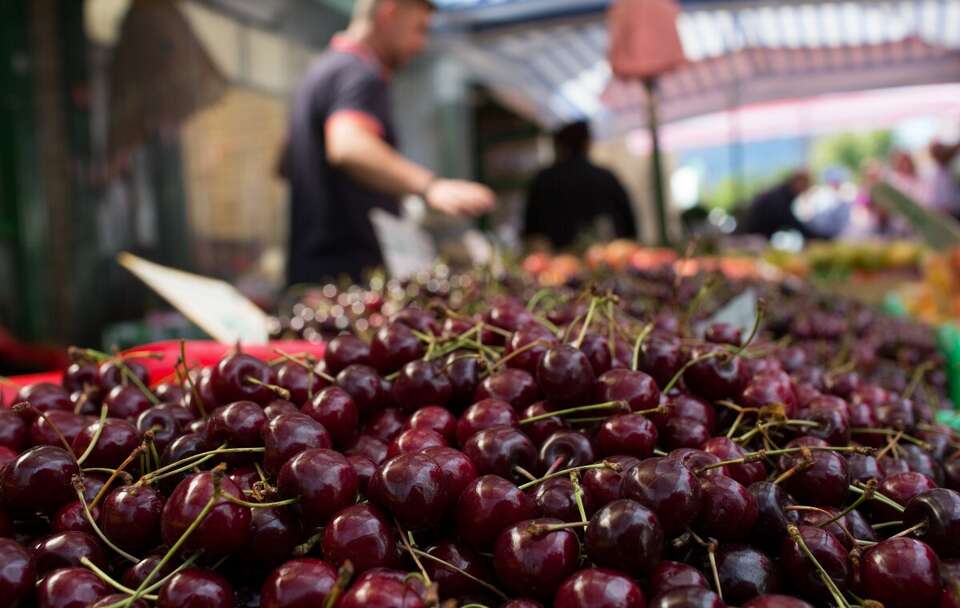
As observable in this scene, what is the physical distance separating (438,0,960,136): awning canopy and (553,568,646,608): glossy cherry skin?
19.4 feet

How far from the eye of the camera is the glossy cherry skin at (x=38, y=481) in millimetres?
793

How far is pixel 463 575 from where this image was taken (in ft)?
2.40

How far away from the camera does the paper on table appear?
1.59 m

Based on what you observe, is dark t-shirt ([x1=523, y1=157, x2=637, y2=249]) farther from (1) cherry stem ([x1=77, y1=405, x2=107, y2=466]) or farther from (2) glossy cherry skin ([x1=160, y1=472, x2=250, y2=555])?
(2) glossy cherry skin ([x1=160, y1=472, x2=250, y2=555])

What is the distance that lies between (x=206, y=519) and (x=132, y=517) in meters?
0.11

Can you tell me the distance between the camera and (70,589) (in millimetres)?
685

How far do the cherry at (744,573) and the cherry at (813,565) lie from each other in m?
0.02

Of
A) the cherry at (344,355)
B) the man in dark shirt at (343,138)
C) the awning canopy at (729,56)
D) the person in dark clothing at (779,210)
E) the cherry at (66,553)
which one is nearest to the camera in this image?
the cherry at (66,553)

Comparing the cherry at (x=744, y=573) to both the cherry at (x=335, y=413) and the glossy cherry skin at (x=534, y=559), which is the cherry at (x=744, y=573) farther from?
the cherry at (x=335, y=413)

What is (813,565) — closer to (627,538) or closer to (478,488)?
(627,538)

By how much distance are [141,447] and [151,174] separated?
12.6 feet

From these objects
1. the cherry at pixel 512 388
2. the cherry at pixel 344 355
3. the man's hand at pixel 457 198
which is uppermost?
the man's hand at pixel 457 198

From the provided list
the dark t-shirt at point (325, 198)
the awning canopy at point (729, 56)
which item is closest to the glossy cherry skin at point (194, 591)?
the dark t-shirt at point (325, 198)

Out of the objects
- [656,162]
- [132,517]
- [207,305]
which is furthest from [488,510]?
[656,162]
